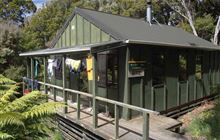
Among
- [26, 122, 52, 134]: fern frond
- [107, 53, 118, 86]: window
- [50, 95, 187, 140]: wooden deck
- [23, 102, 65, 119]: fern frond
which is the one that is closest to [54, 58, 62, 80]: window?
[50, 95, 187, 140]: wooden deck

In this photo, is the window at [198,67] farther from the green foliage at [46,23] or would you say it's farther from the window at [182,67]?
the green foliage at [46,23]

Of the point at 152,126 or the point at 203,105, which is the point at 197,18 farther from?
the point at 152,126

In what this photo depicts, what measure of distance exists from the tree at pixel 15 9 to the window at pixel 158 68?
88.0 feet

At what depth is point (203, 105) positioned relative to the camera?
1198 centimetres

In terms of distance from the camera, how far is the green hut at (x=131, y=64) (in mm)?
7945

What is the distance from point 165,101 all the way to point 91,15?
4.27m

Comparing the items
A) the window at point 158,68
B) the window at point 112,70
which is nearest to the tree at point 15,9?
the window at point 112,70

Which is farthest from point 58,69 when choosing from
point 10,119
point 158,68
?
point 10,119

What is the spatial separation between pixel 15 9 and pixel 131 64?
29057 mm

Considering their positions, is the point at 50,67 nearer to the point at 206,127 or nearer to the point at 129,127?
the point at 129,127

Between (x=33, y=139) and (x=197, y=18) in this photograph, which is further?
(x=197, y=18)

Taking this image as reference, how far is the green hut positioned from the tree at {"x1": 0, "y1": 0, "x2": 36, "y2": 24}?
2255 cm

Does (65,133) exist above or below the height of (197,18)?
below

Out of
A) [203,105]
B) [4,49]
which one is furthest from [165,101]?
[4,49]
